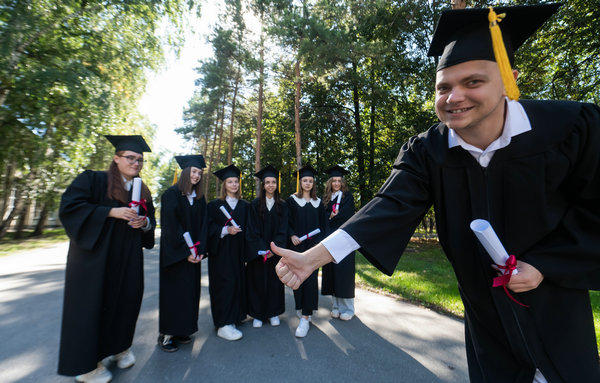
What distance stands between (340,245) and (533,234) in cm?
89

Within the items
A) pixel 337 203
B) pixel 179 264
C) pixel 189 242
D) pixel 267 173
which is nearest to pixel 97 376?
pixel 179 264

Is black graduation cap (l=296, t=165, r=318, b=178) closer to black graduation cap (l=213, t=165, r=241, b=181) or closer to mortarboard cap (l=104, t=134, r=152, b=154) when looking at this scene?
black graduation cap (l=213, t=165, r=241, b=181)

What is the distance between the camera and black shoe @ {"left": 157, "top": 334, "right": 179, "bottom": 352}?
356 centimetres

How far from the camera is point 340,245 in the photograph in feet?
4.71

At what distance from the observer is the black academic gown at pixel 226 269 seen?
414 cm

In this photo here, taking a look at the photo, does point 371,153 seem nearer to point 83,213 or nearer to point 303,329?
point 303,329

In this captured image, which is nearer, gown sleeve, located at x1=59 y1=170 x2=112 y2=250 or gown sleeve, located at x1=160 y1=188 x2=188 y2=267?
gown sleeve, located at x1=59 y1=170 x2=112 y2=250

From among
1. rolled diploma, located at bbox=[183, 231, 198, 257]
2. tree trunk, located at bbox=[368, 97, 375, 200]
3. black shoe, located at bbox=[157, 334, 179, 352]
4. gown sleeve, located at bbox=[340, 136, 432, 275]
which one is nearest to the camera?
gown sleeve, located at bbox=[340, 136, 432, 275]

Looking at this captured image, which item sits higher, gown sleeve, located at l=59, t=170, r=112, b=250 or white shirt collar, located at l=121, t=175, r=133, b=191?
white shirt collar, located at l=121, t=175, r=133, b=191

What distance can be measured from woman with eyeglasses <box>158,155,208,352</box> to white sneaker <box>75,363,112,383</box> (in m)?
0.74

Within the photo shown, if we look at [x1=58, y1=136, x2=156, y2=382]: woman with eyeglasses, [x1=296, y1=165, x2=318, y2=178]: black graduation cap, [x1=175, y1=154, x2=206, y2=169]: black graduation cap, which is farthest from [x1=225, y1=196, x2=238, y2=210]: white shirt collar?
[x1=58, y1=136, x2=156, y2=382]: woman with eyeglasses

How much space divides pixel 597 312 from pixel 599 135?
497cm

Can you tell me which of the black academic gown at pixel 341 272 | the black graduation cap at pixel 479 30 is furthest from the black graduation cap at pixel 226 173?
the black graduation cap at pixel 479 30

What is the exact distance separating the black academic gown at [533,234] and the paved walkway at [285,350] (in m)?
1.94
